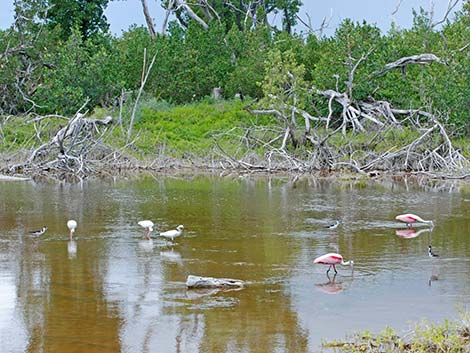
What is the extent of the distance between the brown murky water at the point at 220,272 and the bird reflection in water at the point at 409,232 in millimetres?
110

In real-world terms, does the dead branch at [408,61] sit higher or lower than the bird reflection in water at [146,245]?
higher

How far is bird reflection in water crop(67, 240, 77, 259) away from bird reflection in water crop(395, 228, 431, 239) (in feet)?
19.0

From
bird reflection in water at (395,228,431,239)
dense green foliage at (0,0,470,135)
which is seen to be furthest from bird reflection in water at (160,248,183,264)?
dense green foliage at (0,0,470,135)

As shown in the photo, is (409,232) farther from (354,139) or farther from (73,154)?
(73,154)

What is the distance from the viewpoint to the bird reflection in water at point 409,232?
51.3ft

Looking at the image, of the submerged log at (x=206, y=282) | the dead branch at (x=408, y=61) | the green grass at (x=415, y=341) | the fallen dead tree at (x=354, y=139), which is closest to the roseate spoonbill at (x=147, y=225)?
the submerged log at (x=206, y=282)

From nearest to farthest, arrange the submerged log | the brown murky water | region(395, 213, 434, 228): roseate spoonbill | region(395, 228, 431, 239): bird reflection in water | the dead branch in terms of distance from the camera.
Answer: the brown murky water → the submerged log → region(395, 228, 431, 239): bird reflection in water → region(395, 213, 434, 228): roseate spoonbill → the dead branch

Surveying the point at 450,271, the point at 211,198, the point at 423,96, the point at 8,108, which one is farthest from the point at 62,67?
the point at 450,271

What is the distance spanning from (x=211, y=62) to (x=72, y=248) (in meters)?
30.0

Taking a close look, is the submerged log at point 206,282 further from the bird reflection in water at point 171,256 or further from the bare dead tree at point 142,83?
the bare dead tree at point 142,83

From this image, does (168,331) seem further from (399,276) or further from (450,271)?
(450,271)

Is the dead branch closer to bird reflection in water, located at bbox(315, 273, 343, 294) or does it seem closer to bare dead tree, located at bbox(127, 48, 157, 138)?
bare dead tree, located at bbox(127, 48, 157, 138)

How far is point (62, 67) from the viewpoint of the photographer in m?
38.7

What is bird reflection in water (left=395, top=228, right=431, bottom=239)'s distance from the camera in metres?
15.6
